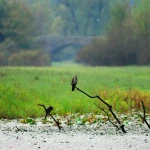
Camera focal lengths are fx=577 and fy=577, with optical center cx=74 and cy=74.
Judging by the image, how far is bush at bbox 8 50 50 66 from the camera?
141ft

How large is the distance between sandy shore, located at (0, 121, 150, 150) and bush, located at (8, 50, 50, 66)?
1158 inches

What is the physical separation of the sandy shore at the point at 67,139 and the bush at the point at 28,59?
96.5ft

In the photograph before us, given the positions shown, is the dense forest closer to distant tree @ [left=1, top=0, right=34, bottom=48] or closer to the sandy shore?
distant tree @ [left=1, top=0, right=34, bottom=48]

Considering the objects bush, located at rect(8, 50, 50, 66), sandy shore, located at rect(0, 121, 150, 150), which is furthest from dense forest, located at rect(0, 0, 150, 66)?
sandy shore, located at rect(0, 121, 150, 150)

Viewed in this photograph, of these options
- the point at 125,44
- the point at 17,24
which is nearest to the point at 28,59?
the point at 17,24

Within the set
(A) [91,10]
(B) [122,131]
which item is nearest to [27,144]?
(B) [122,131]

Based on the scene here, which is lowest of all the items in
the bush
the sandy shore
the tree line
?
the sandy shore

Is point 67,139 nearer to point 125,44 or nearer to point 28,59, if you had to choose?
point 28,59

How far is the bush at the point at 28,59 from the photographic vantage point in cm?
4306

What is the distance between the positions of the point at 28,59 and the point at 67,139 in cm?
3340

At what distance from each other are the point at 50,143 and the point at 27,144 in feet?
1.48

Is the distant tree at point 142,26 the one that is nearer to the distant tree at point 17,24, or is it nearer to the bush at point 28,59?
the bush at point 28,59

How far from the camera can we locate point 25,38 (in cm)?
5072

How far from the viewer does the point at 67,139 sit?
1181cm
